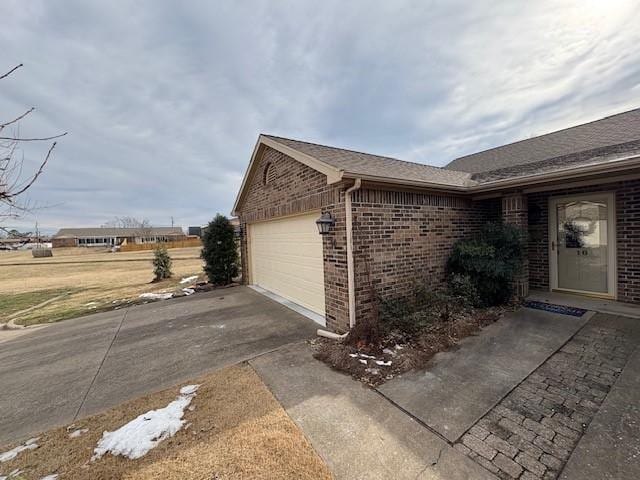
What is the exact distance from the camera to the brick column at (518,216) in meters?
5.62

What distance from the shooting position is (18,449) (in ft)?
8.20

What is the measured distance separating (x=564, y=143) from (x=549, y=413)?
762 centimetres

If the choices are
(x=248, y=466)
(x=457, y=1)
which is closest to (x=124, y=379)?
(x=248, y=466)

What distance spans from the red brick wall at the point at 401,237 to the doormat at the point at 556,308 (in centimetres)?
191

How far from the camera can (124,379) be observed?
12.2 feet

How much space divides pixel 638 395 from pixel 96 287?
17918mm

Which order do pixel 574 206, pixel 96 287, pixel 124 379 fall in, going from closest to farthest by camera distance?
pixel 124 379
pixel 574 206
pixel 96 287

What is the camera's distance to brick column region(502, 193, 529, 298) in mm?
5625

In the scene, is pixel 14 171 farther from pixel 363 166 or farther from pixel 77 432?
pixel 363 166

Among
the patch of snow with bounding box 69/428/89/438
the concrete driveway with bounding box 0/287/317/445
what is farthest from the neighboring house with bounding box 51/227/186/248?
the patch of snow with bounding box 69/428/89/438

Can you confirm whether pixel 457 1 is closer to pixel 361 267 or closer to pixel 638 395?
pixel 361 267

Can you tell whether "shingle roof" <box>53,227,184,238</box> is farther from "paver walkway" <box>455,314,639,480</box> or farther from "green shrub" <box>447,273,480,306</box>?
"paver walkway" <box>455,314,639,480</box>

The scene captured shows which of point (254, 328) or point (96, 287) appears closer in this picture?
point (254, 328)

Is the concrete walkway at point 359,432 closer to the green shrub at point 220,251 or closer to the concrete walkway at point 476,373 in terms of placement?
the concrete walkway at point 476,373
